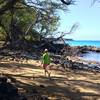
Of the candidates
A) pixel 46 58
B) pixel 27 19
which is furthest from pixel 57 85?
pixel 27 19

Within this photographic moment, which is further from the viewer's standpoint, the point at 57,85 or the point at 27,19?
the point at 27,19

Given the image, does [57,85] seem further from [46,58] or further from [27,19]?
[27,19]

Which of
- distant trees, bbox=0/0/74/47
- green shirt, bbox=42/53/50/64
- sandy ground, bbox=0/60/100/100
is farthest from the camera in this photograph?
distant trees, bbox=0/0/74/47

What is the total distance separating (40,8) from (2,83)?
23.5 m

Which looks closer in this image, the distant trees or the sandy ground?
the sandy ground

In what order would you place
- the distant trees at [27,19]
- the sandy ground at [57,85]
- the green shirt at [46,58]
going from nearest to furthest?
the sandy ground at [57,85], the green shirt at [46,58], the distant trees at [27,19]

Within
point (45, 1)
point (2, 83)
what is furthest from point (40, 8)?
point (2, 83)

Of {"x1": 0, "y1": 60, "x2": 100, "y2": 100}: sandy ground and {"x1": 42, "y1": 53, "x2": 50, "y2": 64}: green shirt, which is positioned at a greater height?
{"x1": 42, "y1": 53, "x2": 50, "y2": 64}: green shirt

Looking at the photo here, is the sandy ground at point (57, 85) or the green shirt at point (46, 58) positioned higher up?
the green shirt at point (46, 58)

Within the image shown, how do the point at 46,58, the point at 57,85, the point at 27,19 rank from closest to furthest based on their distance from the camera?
1. the point at 57,85
2. the point at 46,58
3. the point at 27,19

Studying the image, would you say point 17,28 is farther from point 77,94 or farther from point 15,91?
point 15,91

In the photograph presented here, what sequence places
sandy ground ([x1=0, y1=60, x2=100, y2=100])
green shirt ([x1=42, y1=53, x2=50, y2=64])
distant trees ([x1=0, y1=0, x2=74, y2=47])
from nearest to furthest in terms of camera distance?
sandy ground ([x1=0, y1=60, x2=100, y2=100]) → green shirt ([x1=42, y1=53, x2=50, y2=64]) → distant trees ([x1=0, y1=0, x2=74, y2=47])

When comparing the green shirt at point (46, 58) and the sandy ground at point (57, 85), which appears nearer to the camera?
the sandy ground at point (57, 85)

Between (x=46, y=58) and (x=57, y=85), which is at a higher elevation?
(x=46, y=58)
